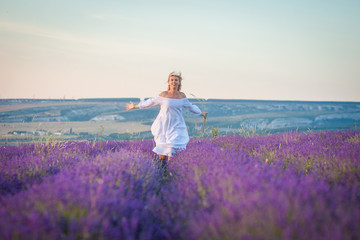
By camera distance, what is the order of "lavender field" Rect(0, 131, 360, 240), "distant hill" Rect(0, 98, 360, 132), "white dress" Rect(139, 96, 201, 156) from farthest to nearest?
"distant hill" Rect(0, 98, 360, 132) < "white dress" Rect(139, 96, 201, 156) < "lavender field" Rect(0, 131, 360, 240)

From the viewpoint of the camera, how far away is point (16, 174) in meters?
3.01

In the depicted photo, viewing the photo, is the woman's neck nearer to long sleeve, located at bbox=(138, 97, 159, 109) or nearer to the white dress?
the white dress

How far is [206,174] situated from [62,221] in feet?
4.31

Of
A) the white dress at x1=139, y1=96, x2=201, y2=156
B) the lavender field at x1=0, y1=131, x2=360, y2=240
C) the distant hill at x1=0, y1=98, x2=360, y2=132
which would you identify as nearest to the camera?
the lavender field at x1=0, y1=131, x2=360, y2=240

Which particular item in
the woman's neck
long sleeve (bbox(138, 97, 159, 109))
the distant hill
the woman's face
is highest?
the woman's face

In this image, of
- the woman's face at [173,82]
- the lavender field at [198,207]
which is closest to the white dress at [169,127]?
the woman's face at [173,82]

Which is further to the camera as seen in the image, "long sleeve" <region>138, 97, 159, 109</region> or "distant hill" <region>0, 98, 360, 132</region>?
"distant hill" <region>0, 98, 360, 132</region>

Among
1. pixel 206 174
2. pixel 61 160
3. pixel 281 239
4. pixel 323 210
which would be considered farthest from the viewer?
pixel 61 160

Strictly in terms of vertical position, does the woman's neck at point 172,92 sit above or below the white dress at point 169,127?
above

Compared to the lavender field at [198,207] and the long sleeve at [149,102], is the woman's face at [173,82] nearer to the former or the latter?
the long sleeve at [149,102]

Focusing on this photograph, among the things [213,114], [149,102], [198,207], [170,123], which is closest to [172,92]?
[149,102]

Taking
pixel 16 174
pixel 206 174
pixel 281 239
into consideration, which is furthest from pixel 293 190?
pixel 16 174

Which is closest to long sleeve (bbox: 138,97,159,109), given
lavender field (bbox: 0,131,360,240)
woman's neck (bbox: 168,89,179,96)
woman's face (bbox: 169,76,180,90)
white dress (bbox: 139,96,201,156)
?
white dress (bbox: 139,96,201,156)

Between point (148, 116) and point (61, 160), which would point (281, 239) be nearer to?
point (61, 160)
